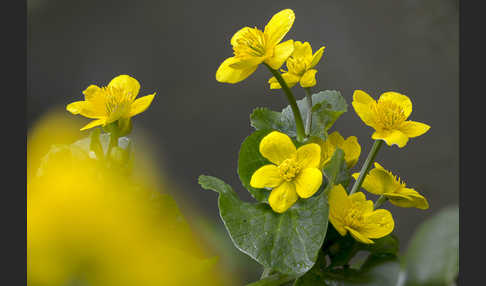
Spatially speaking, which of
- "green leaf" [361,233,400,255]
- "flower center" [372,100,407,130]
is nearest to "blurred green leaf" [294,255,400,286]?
"green leaf" [361,233,400,255]

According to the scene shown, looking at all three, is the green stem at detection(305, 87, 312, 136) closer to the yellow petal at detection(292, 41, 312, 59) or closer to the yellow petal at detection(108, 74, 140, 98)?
the yellow petal at detection(292, 41, 312, 59)

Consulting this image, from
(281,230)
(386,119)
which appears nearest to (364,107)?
(386,119)

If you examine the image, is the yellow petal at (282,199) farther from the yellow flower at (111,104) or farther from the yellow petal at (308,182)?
the yellow flower at (111,104)

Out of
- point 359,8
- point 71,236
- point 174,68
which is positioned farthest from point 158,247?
point 359,8

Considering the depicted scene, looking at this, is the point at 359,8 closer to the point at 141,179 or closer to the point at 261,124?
the point at 261,124

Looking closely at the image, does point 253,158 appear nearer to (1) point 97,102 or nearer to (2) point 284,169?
(2) point 284,169
